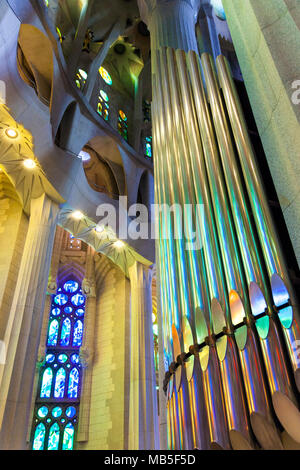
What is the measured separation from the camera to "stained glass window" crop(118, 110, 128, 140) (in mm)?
14575

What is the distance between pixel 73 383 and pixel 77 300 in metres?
2.97

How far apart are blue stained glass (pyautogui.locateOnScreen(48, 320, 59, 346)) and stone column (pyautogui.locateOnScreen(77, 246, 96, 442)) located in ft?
3.29

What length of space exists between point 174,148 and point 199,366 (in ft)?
7.52

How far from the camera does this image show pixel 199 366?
2285mm

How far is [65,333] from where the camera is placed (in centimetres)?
1295

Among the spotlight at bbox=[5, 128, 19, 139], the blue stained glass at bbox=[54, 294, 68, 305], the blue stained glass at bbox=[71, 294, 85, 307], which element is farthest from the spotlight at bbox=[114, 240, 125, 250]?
the spotlight at bbox=[5, 128, 19, 139]

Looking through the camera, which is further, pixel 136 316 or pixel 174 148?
pixel 136 316

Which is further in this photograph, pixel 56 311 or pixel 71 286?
pixel 71 286

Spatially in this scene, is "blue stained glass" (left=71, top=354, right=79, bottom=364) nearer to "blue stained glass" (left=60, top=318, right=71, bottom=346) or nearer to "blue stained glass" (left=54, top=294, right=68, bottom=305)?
"blue stained glass" (left=60, top=318, right=71, bottom=346)

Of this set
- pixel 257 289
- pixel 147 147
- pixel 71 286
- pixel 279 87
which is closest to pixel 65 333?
pixel 71 286

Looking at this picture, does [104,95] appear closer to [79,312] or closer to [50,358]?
[79,312]

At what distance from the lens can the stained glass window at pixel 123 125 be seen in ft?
47.8

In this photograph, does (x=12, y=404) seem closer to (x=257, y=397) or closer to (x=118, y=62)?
(x=257, y=397)
